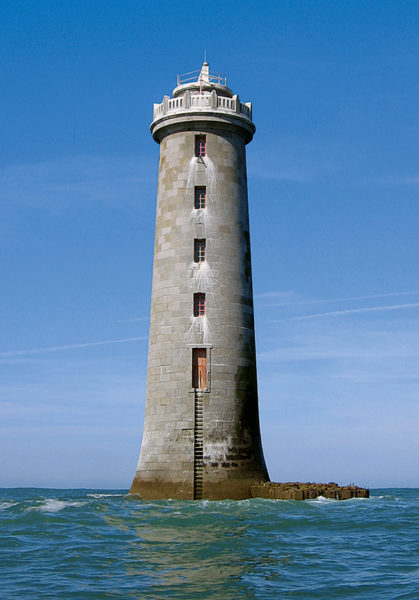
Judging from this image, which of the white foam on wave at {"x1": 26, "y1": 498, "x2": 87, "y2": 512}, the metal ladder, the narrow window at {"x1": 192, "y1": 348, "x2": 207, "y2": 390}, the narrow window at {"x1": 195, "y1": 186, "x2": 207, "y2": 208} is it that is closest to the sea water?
the white foam on wave at {"x1": 26, "y1": 498, "x2": 87, "y2": 512}

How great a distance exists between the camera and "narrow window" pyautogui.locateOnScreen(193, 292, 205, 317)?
41.3m

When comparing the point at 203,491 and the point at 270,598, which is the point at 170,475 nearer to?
the point at 203,491

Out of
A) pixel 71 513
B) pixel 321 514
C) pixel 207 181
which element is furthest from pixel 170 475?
pixel 207 181

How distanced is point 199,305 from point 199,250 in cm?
304

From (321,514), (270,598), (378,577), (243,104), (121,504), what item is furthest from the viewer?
(243,104)

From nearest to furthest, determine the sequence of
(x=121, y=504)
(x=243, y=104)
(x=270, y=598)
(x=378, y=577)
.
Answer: (x=270, y=598), (x=378, y=577), (x=121, y=504), (x=243, y=104)

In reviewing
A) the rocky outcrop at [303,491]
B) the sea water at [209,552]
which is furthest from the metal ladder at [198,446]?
the rocky outcrop at [303,491]

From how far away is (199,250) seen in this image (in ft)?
138

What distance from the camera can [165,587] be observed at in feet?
61.9

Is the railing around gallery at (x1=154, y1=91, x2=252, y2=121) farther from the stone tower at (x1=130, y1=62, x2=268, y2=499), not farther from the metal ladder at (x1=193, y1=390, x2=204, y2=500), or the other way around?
the metal ladder at (x1=193, y1=390, x2=204, y2=500)

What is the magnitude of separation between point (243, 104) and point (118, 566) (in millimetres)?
29751

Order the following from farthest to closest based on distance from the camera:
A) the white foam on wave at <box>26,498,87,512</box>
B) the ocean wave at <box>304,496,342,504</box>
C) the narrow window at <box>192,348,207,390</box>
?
the narrow window at <box>192,348,207,390</box> < the ocean wave at <box>304,496,342,504</box> < the white foam on wave at <box>26,498,87,512</box>

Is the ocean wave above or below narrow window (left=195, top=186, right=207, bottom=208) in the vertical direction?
below

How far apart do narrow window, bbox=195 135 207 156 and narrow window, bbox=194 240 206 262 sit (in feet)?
16.9
